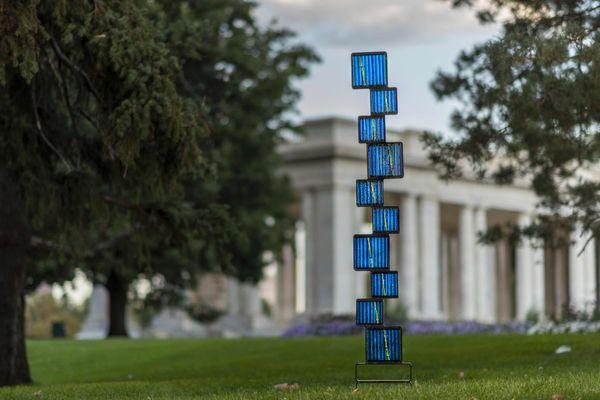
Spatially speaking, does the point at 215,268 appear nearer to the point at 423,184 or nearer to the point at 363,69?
the point at 423,184

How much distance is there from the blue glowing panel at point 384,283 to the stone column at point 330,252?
1843 inches

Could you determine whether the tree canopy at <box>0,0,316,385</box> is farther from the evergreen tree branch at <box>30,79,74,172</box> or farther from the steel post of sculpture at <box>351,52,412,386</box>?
the steel post of sculpture at <box>351,52,412,386</box>

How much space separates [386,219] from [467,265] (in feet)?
191

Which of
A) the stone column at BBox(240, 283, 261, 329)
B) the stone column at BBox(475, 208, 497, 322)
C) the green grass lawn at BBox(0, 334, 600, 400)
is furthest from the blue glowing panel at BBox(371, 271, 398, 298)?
the stone column at BBox(475, 208, 497, 322)

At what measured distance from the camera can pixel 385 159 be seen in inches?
669

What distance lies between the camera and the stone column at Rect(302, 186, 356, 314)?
64312 mm

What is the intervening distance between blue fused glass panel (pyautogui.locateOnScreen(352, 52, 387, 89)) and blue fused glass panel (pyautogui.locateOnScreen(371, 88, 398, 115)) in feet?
0.38

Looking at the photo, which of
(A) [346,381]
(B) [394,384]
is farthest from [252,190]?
(B) [394,384]

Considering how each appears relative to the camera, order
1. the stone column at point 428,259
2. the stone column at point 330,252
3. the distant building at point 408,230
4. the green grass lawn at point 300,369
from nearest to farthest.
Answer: the green grass lawn at point 300,369
the stone column at point 330,252
the distant building at point 408,230
the stone column at point 428,259

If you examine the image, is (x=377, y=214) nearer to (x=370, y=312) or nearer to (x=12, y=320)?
(x=370, y=312)

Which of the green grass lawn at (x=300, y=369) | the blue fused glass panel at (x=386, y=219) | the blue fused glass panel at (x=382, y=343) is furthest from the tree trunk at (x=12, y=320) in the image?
the blue fused glass panel at (x=386, y=219)

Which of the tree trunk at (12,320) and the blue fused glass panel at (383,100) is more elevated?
the blue fused glass panel at (383,100)

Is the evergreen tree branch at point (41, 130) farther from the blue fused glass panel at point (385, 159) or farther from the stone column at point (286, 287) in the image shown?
the stone column at point (286, 287)

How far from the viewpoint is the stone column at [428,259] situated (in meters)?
69.5
